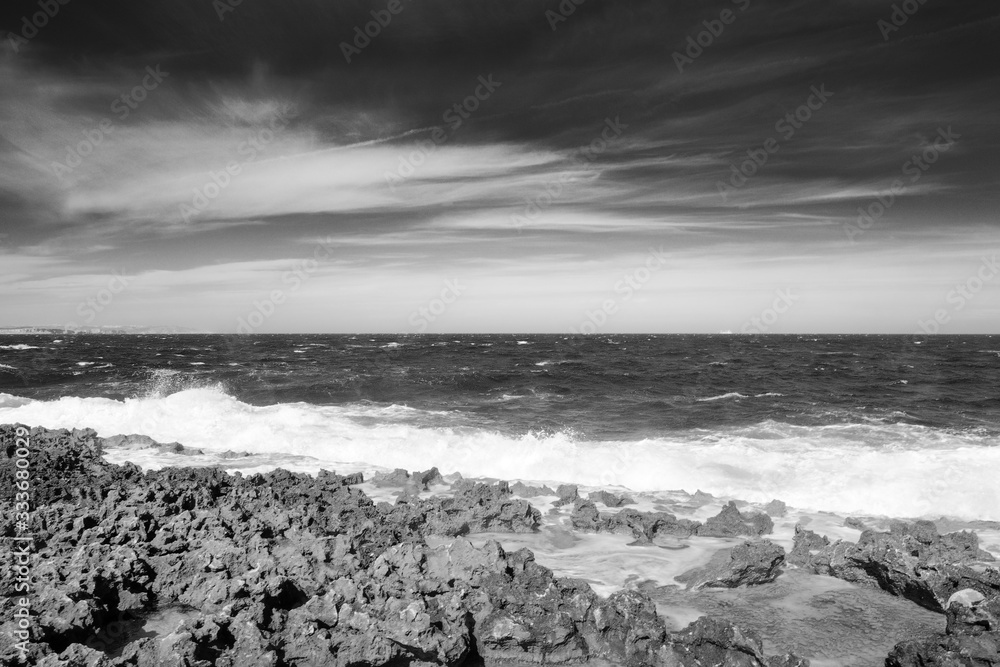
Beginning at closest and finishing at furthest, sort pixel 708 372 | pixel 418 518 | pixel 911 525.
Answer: pixel 418 518
pixel 911 525
pixel 708 372

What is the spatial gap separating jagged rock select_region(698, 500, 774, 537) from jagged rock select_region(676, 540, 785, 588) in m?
1.84

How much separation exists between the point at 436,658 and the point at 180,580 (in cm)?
333

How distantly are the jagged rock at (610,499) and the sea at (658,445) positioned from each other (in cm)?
14

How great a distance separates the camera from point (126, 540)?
7484 millimetres

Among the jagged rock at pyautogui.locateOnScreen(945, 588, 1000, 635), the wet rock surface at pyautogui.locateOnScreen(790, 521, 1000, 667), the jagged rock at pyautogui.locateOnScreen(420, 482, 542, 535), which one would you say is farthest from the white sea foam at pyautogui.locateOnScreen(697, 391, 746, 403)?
the jagged rock at pyautogui.locateOnScreen(945, 588, 1000, 635)

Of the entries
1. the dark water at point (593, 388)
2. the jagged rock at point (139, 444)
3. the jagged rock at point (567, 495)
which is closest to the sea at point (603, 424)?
the dark water at point (593, 388)

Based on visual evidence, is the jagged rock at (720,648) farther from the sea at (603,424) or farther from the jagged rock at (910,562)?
the sea at (603,424)

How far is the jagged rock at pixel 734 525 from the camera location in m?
10.0

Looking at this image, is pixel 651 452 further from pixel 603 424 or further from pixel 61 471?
pixel 61 471

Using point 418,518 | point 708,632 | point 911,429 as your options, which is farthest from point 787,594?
point 911,429

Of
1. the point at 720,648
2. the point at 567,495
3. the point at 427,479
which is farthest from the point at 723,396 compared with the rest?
the point at 720,648

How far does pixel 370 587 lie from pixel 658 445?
51.9 ft

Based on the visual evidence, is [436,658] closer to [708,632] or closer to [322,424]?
[708,632]

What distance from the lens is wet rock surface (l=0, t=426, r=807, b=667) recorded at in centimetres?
530
